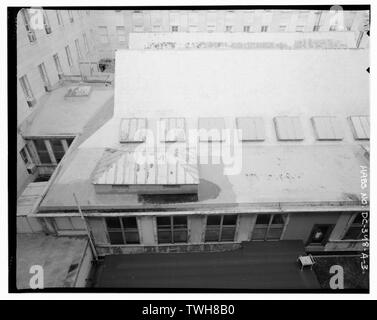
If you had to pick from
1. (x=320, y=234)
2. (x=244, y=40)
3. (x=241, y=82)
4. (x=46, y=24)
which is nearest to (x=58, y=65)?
(x=46, y=24)

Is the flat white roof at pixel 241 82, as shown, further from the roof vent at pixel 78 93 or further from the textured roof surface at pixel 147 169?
the roof vent at pixel 78 93

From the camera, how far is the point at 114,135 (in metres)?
15.7

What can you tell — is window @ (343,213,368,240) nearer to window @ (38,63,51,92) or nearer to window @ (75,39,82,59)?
window @ (38,63,51,92)

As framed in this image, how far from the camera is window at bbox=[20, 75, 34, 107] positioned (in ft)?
59.5

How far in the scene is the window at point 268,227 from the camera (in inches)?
525

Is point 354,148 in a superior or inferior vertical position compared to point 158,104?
inferior

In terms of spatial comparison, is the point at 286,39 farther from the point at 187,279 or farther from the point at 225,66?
the point at 187,279

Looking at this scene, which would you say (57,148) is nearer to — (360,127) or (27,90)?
(27,90)

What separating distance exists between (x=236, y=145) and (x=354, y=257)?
7.89 meters

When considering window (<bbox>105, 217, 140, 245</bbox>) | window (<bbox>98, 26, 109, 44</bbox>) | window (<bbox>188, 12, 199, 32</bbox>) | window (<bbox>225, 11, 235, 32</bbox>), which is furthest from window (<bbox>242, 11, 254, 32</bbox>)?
window (<bbox>105, 217, 140, 245</bbox>)

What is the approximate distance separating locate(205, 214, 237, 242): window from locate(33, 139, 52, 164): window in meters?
11.1

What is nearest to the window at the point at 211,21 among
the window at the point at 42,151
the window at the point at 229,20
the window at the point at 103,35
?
the window at the point at 229,20

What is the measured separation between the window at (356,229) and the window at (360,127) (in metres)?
4.22

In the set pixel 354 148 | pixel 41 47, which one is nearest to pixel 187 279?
pixel 354 148
